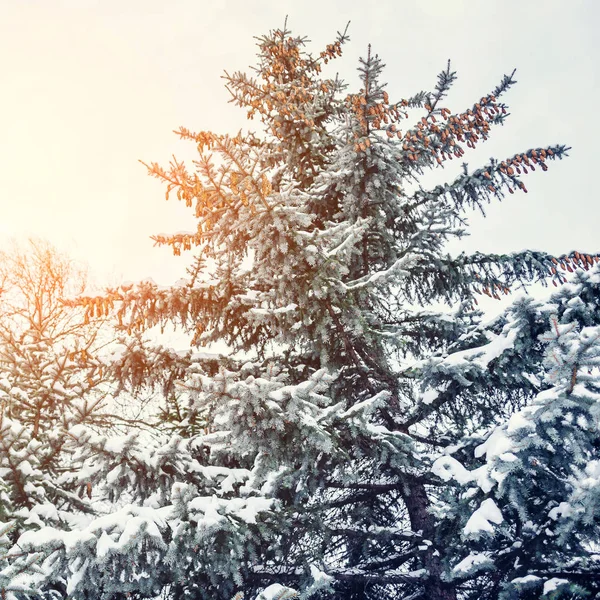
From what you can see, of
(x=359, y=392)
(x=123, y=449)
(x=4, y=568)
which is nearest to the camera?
(x=4, y=568)

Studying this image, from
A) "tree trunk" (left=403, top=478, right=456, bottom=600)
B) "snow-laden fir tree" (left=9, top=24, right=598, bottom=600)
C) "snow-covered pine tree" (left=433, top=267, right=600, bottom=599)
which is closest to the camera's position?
"snow-covered pine tree" (left=433, top=267, right=600, bottom=599)

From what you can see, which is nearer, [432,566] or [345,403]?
[432,566]

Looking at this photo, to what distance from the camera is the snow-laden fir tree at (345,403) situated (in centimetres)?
298

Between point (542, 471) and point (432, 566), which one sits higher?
point (542, 471)

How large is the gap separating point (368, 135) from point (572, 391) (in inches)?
151

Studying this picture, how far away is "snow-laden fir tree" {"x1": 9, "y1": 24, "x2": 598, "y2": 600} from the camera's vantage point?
298 cm

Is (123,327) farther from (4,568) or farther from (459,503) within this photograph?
(459,503)

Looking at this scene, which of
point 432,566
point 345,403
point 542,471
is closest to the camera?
point 542,471

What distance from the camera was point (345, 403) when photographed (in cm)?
514

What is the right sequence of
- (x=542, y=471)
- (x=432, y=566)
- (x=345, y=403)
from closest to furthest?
(x=542, y=471), (x=432, y=566), (x=345, y=403)

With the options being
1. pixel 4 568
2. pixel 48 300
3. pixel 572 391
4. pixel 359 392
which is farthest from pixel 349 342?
Answer: pixel 48 300

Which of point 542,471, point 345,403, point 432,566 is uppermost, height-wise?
point 345,403

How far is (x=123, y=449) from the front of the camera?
3.54 meters

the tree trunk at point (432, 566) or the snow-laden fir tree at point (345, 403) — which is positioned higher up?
the snow-laden fir tree at point (345, 403)
